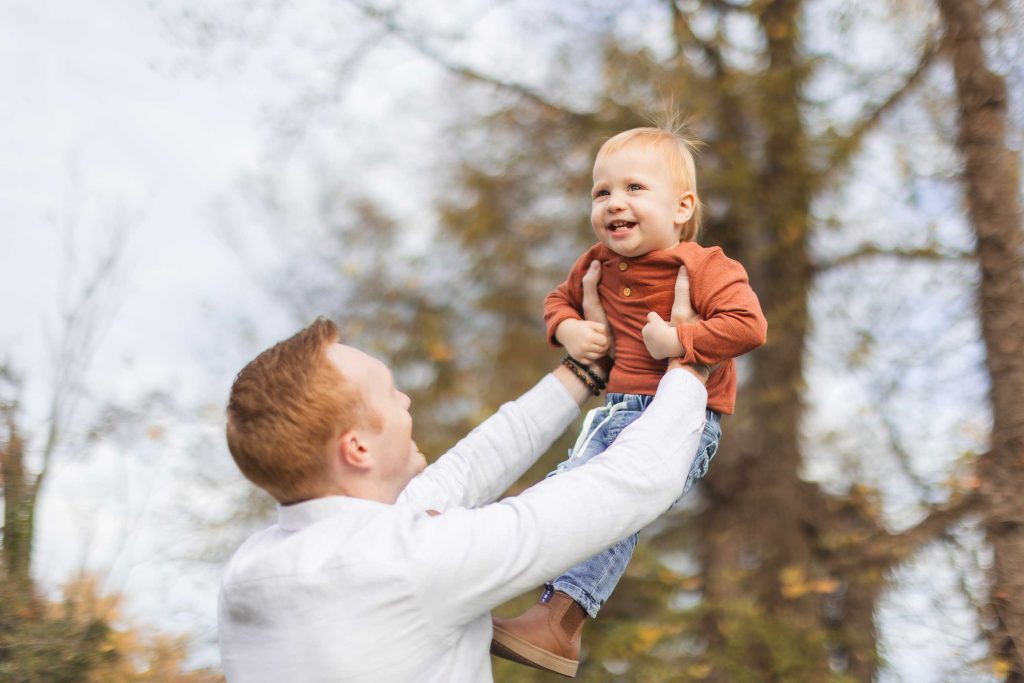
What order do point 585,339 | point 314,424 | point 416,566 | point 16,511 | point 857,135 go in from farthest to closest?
point 857,135 < point 16,511 < point 585,339 < point 314,424 < point 416,566

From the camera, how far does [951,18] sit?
4.18 metres

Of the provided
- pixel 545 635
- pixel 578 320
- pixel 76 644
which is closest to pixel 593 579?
pixel 545 635

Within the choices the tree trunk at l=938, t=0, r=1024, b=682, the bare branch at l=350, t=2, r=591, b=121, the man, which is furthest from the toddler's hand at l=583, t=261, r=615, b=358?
the bare branch at l=350, t=2, r=591, b=121

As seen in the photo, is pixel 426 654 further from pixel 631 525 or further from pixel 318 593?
pixel 631 525

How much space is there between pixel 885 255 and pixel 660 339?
538 centimetres

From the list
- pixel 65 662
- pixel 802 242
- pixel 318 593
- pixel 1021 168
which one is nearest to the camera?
pixel 318 593

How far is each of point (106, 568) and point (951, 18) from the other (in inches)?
171

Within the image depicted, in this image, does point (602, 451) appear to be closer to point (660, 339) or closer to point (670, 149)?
point (660, 339)

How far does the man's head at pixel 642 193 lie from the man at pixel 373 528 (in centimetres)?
35

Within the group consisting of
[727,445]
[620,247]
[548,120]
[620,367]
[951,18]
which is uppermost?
[548,120]

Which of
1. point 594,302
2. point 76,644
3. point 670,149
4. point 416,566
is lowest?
point 76,644

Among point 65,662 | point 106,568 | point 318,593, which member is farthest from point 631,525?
point 106,568

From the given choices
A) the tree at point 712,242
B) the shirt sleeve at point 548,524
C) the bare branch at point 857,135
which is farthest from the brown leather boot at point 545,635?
the bare branch at point 857,135

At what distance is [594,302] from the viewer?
97.0 inches
